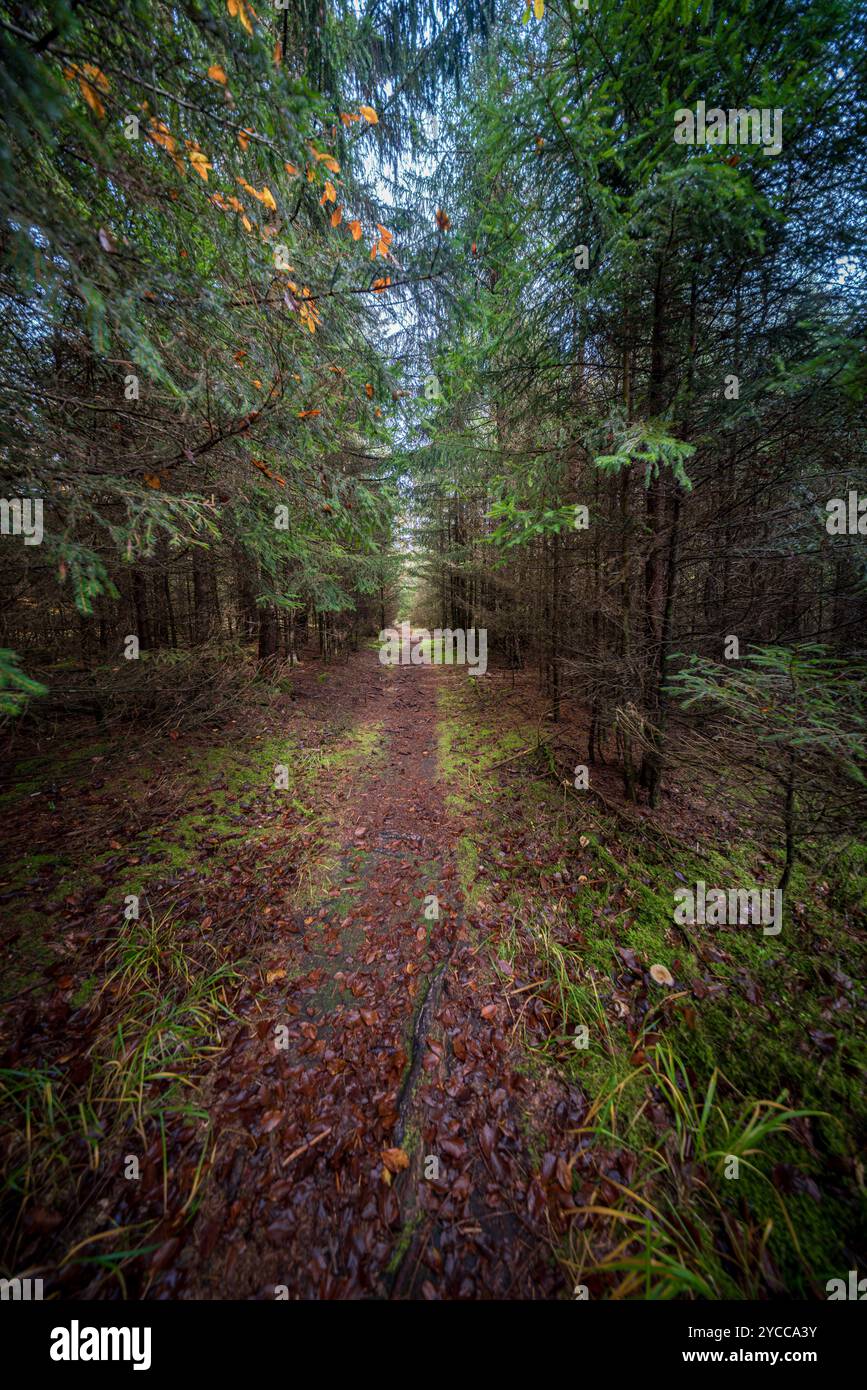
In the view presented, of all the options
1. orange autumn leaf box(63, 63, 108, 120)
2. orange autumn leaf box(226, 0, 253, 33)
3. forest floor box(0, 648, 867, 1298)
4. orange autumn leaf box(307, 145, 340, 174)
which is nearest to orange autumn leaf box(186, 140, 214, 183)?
orange autumn leaf box(63, 63, 108, 120)

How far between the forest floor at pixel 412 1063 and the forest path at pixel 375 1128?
0.01 m

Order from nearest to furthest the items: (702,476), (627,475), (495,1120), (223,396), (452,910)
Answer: (495,1120), (223,396), (452,910), (702,476), (627,475)

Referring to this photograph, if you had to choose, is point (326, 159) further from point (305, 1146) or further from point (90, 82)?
point (305, 1146)

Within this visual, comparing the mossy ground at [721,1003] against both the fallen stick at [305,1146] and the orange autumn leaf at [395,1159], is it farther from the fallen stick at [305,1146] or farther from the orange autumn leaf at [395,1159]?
the fallen stick at [305,1146]

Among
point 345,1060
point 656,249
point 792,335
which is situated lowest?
point 345,1060

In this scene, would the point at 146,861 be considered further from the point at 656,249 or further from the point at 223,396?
the point at 656,249

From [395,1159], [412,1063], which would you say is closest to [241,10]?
[412,1063]

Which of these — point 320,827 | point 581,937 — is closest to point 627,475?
point 581,937

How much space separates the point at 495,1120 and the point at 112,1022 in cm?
288

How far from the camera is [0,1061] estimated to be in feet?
8.66

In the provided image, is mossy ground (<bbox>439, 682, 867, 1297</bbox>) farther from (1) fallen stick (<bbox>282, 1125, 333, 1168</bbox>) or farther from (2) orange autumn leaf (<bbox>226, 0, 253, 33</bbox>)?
(2) orange autumn leaf (<bbox>226, 0, 253, 33</bbox>)

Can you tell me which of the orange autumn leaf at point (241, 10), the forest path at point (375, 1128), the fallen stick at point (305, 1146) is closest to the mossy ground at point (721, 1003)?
the forest path at point (375, 1128)

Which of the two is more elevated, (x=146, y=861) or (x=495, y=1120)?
(x=146, y=861)

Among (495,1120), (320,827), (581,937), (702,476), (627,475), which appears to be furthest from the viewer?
(320,827)
